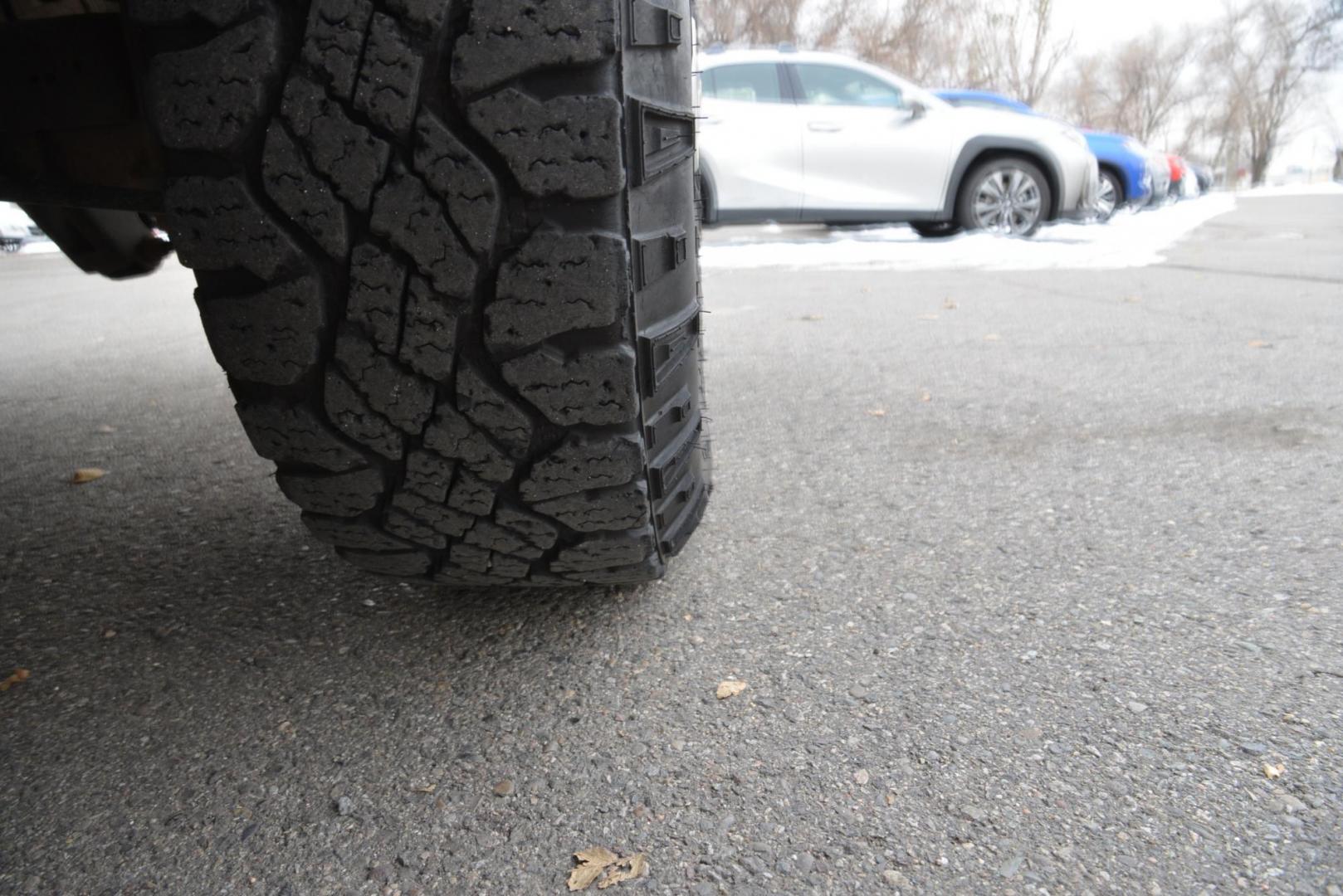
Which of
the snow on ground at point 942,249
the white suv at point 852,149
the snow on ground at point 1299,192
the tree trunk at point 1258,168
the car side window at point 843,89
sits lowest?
the tree trunk at point 1258,168

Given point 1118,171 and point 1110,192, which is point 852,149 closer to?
point 1110,192

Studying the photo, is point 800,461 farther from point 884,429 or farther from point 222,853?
point 222,853

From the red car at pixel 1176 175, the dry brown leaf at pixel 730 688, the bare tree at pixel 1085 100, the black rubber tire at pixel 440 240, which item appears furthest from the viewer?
the bare tree at pixel 1085 100

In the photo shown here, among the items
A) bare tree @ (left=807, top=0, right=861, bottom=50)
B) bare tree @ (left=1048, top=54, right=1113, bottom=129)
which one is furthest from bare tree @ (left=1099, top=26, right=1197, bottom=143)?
bare tree @ (left=807, top=0, right=861, bottom=50)

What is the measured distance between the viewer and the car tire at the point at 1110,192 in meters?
11.4

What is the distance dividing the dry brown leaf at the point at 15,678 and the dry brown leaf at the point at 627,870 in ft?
3.22

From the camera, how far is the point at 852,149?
7738mm

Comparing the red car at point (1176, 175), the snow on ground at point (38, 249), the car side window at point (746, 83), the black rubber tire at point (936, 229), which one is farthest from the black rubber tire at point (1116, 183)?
the snow on ground at point (38, 249)

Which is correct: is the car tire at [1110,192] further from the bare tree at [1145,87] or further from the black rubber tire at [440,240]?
the bare tree at [1145,87]

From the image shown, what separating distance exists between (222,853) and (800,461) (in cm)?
158

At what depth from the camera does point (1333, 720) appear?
47.2 inches

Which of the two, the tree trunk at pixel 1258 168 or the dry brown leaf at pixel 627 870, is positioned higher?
the dry brown leaf at pixel 627 870

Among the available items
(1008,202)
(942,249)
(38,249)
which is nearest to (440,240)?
(942,249)

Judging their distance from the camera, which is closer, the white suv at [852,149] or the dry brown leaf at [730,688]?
the dry brown leaf at [730,688]
